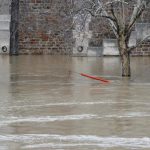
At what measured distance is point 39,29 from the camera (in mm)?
28281

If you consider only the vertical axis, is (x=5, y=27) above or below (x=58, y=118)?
above

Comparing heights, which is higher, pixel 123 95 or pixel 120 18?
pixel 120 18

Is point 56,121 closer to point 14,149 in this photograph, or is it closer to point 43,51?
point 14,149

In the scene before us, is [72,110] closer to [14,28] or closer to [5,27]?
[5,27]

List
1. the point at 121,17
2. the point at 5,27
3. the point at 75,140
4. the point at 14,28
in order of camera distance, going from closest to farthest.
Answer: the point at 75,140 → the point at 121,17 → the point at 5,27 → the point at 14,28

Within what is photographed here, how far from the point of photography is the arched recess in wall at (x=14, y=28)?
2789 centimetres

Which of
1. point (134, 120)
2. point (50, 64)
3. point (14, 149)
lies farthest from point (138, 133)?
point (50, 64)

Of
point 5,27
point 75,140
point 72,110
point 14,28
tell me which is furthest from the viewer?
point 14,28

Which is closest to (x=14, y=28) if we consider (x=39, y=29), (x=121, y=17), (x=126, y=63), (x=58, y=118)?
(x=39, y=29)

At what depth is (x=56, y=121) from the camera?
10.2m

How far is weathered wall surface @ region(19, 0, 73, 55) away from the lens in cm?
2806

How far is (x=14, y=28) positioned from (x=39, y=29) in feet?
3.53

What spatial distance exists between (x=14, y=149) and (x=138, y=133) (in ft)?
6.27

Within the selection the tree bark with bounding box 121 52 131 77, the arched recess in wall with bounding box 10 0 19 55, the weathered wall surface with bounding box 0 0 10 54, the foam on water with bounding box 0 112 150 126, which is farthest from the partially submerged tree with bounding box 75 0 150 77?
the arched recess in wall with bounding box 10 0 19 55
